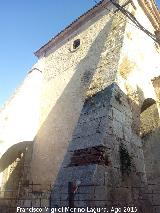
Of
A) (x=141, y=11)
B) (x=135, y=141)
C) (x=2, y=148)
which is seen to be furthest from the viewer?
(x=141, y=11)

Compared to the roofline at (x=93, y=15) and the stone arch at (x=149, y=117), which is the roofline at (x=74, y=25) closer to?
the roofline at (x=93, y=15)

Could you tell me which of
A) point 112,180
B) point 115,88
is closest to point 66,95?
point 115,88

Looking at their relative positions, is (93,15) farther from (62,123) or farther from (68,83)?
(62,123)

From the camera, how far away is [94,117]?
4.58 metres

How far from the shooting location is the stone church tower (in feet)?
12.7

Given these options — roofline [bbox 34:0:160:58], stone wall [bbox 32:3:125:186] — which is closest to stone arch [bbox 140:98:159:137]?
stone wall [bbox 32:3:125:186]

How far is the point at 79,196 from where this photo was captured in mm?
3488

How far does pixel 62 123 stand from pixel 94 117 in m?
3.78

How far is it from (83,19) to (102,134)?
741cm

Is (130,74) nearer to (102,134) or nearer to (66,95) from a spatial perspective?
(102,134)

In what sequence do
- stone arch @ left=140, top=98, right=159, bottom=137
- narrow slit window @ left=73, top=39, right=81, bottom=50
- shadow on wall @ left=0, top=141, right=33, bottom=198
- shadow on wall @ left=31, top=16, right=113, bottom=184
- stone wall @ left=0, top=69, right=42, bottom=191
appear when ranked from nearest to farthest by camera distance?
stone arch @ left=140, top=98, right=159, bottom=137 < shadow on wall @ left=31, top=16, right=113, bottom=184 < stone wall @ left=0, top=69, right=42, bottom=191 < shadow on wall @ left=0, top=141, right=33, bottom=198 < narrow slit window @ left=73, top=39, right=81, bottom=50

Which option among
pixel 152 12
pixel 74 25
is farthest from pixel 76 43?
pixel 152 12

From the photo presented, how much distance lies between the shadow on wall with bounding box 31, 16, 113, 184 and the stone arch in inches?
79.9

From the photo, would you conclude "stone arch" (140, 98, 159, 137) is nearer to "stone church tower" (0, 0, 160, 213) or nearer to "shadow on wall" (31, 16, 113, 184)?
"stone church tower" (0, 0, 160, 213)
